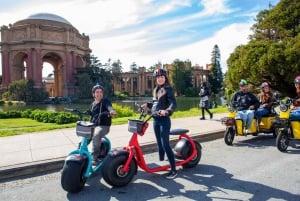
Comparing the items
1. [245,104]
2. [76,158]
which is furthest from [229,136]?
[76,158]

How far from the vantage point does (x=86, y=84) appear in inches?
2763

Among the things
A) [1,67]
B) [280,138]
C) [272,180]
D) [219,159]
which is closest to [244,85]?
[280,138]

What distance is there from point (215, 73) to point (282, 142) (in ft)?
294

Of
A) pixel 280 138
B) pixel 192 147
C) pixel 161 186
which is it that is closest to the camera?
pixel 161 186

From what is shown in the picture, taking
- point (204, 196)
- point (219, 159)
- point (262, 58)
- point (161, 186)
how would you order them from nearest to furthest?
point (204, 196) < point (161, 186) < point (219, 159) < point (262, 58)

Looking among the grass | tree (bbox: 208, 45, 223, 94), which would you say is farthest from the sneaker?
tree (bbox: 208, 45, 223, 94)

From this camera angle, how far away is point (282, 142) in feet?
24.5

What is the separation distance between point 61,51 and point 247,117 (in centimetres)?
7593

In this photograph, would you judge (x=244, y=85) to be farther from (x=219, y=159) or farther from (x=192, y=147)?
(x=192, y=147)

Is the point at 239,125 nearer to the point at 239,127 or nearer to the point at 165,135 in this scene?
the point at 239,127

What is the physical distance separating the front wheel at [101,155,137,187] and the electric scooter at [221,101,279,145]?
4004mm

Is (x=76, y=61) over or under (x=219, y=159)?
over

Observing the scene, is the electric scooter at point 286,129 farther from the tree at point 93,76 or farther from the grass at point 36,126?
the tree at point 93,76

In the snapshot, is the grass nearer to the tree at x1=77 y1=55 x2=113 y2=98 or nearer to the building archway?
the tree at x1=77 y1=55 x2=113 y2=98
